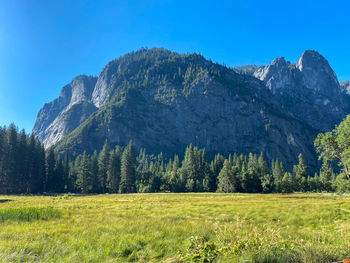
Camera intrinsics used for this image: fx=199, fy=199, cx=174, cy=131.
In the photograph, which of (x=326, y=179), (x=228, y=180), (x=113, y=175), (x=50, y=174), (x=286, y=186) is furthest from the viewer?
(x=113, y=175)

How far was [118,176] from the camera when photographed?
93438mm

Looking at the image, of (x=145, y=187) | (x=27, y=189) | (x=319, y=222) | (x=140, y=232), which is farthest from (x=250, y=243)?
(x=27, y=189)

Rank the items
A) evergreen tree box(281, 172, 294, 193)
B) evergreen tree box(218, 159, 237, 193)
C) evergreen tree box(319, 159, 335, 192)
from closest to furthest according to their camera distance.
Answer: evergreen tree box(281, 172, 294, 193) → evergreen tree box(218, 159, 237, 193) → evergreen tree box(319, 159, 335, 192)

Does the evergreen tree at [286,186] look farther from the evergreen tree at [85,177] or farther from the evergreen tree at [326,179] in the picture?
the evergreen tree at [85,177]

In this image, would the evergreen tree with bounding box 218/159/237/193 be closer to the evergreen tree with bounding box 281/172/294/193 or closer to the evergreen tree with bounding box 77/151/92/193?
the evergreen tree with bounding box 281/172/294/193

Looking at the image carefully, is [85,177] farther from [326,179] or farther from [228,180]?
[326,179]

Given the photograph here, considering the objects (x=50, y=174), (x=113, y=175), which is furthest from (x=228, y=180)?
(x=50, y=174)

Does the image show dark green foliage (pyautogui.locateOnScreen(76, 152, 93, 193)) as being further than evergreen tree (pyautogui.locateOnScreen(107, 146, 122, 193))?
No

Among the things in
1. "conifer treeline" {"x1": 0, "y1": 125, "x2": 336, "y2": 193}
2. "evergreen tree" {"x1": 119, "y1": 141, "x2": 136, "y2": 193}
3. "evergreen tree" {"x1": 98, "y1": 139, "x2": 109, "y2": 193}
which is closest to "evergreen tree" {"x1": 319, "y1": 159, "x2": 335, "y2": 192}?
"conifer treeline" {"x1": 0, "y1": 125, "x2": 336, "y2": 193}

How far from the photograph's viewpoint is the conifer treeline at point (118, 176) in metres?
72.7

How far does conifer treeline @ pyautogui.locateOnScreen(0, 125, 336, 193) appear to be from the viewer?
72.7 m

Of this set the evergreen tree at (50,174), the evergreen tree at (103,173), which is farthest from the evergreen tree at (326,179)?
the evergreen tree at (50,174)

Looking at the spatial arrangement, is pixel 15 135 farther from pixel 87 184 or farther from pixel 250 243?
pixel 250 243

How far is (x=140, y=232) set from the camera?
414 inches
